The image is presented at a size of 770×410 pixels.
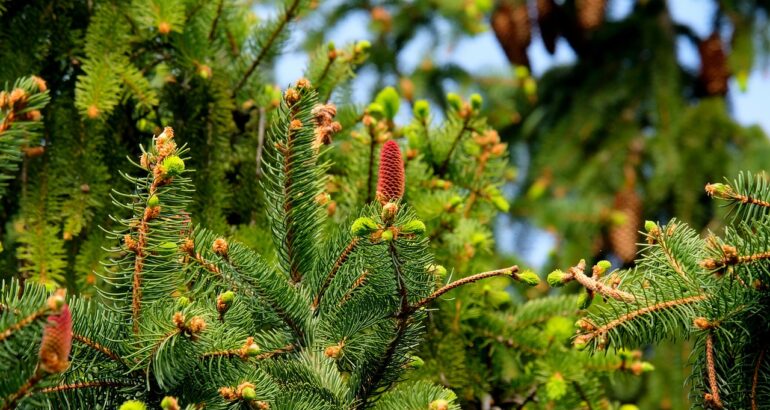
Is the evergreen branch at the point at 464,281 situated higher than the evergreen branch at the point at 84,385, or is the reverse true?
the evergreen branch at the point at 464,281

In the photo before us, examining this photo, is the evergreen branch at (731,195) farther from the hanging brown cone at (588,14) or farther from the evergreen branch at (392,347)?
the hanging brown cone at (588,14)

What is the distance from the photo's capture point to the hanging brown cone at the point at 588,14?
3777mm

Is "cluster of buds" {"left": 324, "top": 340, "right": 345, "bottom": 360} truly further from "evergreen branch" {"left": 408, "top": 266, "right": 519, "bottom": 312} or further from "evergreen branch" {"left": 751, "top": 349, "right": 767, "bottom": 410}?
"evergreen branch" {"left": 751, "top": 349, "right": 767, "bottom": 410}

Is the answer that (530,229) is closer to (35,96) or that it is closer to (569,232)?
(569,232)

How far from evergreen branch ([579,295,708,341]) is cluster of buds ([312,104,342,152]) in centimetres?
41

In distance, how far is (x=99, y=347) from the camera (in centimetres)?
91

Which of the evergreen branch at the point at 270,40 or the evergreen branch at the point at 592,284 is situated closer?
the evergreen branch at the point at 592,284

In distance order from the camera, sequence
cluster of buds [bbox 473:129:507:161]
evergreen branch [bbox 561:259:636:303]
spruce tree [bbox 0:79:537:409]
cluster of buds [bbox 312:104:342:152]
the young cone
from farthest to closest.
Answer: cluster of buds [bbox 473:129:507:161]
cluster of buds [bbox 312:104:342:152]
evergreen branch [bbox 561:259:636:303]
spruce tree [bbox 0:79:537:409]
the young cone

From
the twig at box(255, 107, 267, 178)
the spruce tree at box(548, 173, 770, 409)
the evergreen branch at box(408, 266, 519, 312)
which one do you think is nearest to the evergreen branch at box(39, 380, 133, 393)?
the evergreen branch at box(408, 266, 519, 312)

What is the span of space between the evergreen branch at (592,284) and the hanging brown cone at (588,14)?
2.95m

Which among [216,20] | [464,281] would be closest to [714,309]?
[464,281]

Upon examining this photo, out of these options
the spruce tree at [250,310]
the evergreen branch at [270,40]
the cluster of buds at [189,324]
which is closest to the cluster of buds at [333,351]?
the spruce tree at [250,310]

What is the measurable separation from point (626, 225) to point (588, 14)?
0.98 metres

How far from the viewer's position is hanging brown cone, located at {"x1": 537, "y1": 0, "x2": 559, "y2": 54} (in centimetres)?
376
